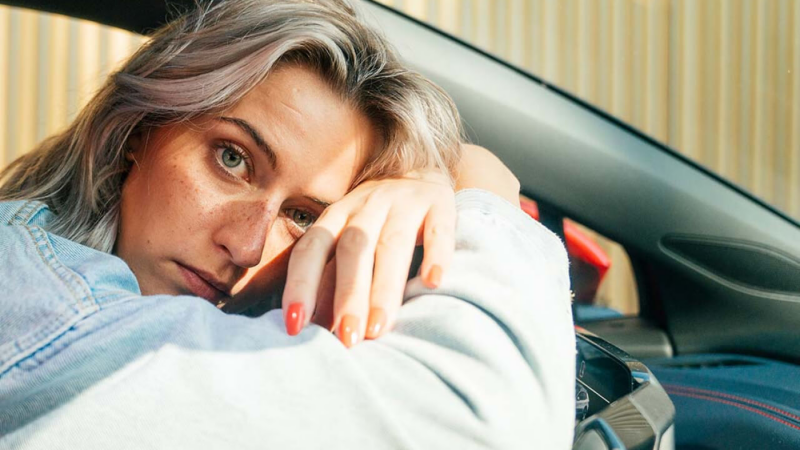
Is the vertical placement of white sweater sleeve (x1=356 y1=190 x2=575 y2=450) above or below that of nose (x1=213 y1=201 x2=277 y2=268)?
above

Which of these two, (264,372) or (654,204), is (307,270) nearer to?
(264,372)

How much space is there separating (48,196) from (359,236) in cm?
80

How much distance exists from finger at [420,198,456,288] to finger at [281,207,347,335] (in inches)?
4.9

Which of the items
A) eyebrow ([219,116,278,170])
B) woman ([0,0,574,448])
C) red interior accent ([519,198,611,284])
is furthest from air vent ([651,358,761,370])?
eyebrow ([219,116,278,170])

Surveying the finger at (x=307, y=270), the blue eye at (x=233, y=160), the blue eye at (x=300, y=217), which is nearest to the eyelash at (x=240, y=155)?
the blue eye at (x=233, y=160)

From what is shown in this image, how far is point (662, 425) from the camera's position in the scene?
0.91 m

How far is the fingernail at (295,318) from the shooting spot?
68cm

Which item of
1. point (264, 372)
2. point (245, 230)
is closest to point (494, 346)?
point (264, 372)

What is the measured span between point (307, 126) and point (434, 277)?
475mm

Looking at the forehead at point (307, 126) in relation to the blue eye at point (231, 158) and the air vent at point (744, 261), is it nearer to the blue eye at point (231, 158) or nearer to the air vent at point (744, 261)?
the blue eye at point (231, 158)

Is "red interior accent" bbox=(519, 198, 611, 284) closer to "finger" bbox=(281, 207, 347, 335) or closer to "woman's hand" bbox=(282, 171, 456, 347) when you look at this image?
"woman's hand" bbox=(282, 171, 456, 347)

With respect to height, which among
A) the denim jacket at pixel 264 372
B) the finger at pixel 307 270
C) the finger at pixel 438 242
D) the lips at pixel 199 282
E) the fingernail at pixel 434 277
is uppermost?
the finger at pixel 438 242

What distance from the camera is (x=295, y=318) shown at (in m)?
0.69

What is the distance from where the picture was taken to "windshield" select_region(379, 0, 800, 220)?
1.99m
